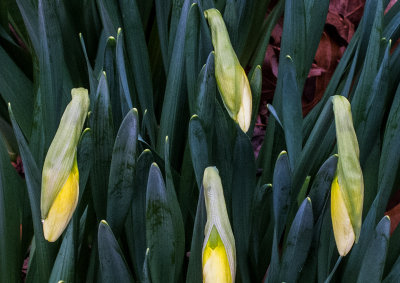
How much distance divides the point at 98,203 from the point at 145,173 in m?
0.10

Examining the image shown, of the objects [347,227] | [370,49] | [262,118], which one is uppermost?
[370,49]

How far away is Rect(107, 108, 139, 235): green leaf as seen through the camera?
78 centimetres

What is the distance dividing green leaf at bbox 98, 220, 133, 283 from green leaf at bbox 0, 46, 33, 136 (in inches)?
18.3

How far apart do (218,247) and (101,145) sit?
0.31m

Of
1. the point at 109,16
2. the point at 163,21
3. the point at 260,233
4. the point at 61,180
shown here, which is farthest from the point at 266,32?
the point at 61,180

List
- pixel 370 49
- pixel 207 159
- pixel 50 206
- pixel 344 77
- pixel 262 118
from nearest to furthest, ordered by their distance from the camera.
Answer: pixel 50 206 → pixel 207 159 → pixel 370 49 → pixel 344 77 → pixel 262 118

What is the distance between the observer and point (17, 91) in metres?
1.15

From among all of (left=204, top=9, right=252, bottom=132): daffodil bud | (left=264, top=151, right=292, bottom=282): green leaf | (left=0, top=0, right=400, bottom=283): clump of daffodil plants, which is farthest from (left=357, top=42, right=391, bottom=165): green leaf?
(left=204, top=9, right=252, bottom=132): daffodil bud

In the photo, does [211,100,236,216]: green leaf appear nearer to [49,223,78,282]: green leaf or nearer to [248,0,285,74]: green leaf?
[49,223,78,282]: green leaf

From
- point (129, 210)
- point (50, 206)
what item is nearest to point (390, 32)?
point (129, 210)

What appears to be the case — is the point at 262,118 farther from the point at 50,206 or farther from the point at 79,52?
the point at 50,206

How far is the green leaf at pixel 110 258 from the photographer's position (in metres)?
0.75

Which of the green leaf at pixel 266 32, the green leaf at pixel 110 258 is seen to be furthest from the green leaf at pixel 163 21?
the green leaf at pixel 110 258

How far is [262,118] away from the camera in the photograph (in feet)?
5.14
